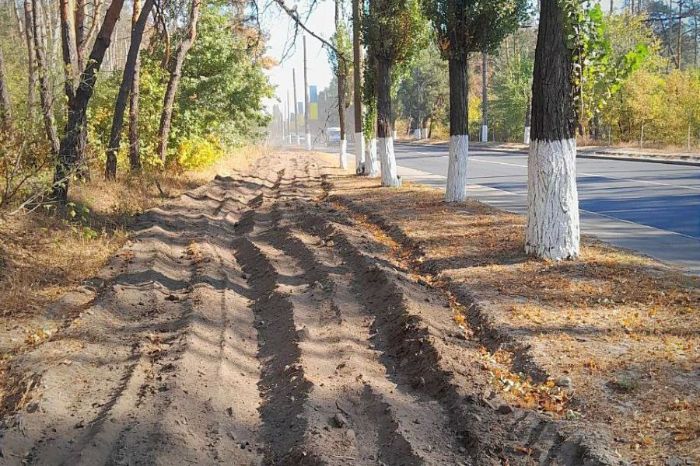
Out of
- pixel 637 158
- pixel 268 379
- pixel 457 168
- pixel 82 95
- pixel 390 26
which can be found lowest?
pixel 268 379

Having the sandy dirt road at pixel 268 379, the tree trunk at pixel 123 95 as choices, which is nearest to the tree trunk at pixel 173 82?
the tree trunk at pixel 123 95

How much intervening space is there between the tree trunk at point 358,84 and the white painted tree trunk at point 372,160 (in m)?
0.72

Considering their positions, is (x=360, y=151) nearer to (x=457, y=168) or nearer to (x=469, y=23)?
(x=457, y=168)

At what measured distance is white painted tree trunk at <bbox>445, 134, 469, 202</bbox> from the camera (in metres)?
14.3

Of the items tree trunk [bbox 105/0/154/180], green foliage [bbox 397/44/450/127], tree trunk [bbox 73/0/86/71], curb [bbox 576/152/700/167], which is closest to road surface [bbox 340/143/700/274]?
curb [bbox 576/152/700/167]

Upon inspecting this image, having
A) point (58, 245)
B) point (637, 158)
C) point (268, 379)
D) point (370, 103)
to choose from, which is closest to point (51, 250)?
point (58, 245)

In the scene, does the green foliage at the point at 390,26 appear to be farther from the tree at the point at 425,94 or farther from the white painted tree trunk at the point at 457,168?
the tree at the point at 425,94

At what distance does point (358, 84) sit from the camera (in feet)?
73.5

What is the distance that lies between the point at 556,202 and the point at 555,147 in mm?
686

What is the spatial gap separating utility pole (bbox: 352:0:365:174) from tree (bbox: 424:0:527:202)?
5707 millimetres

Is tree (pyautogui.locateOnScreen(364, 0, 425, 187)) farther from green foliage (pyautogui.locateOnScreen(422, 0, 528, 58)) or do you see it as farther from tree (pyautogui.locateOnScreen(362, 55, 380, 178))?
green foliage (pyautogui.locateOnScreen(422, 0, 528, 58))

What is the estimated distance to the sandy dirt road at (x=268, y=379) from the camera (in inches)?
162

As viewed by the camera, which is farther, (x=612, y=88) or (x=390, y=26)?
(x=390, y=26)

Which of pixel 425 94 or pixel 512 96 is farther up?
pixel 425 94
